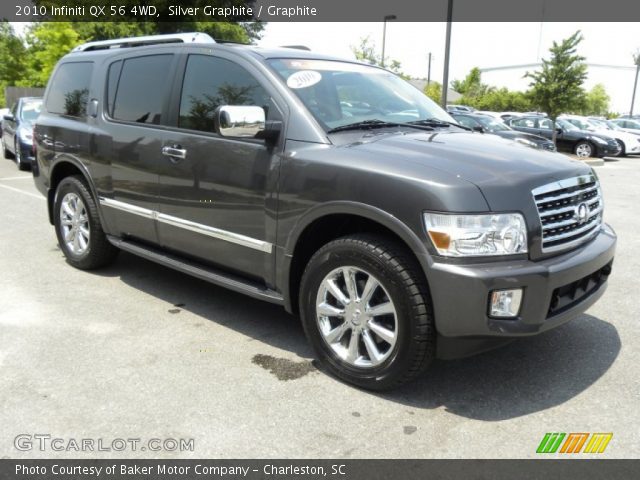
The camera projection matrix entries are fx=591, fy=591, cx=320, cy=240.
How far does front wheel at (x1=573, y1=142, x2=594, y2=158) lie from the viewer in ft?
64.1

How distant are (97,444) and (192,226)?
1.71 metres

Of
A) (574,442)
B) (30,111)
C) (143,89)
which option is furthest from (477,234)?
(30,111)

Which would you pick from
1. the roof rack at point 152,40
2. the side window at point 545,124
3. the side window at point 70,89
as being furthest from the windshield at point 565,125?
the side window at point 70,89

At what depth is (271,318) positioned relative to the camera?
4.46m

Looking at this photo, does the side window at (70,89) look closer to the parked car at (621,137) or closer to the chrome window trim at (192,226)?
the chrome window trim at (192,226)

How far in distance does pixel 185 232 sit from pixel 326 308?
1.37m

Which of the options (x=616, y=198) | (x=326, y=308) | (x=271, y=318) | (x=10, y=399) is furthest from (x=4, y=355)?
(x=616, y=198)

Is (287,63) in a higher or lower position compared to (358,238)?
higher

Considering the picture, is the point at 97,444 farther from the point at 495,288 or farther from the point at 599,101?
the point at 599,101

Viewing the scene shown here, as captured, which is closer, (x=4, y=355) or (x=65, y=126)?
(x=4, y=355)

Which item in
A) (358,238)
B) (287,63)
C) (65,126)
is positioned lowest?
(358,238)

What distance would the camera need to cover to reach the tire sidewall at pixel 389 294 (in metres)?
3.04
